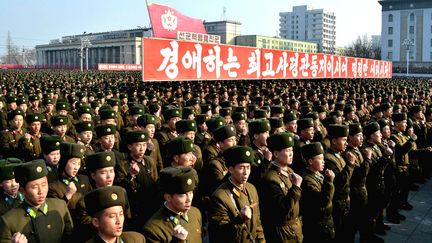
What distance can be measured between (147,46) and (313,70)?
10.6 meters

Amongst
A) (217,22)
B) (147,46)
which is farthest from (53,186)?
(217,22)

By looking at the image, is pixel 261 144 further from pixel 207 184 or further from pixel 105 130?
pixel 105 130

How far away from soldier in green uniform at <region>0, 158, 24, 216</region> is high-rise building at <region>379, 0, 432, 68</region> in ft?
235

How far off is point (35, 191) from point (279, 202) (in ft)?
7.23

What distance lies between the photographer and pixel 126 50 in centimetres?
8331

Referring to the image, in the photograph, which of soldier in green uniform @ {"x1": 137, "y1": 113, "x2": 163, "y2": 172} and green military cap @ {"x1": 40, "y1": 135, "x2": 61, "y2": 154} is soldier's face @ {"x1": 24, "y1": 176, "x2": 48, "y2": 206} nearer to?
green military cap @ {"x1": 40, "y1": 135, "x2": 61, "y2": 154}

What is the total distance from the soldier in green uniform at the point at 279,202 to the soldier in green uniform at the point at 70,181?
188 centimetres

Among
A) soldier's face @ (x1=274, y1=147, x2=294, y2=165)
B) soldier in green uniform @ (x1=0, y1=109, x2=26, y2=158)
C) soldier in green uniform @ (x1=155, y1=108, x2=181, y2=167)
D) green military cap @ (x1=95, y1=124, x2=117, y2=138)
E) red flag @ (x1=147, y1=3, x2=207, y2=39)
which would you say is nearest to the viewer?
soldier's face @ (x1=274, y1=147, x2=294, y2=165)

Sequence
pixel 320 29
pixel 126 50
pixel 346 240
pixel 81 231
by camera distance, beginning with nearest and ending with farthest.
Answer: pixel 81 231, pixel 346 240, pixel 126 50, pixel 320 29

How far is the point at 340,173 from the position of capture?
15.2 feet

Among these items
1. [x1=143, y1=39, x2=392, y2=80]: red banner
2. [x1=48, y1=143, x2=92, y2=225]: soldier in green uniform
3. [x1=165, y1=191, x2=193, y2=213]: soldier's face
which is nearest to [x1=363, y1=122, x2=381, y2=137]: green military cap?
[x1=165, y1=191, x2=193, y2=213]: soldier's face

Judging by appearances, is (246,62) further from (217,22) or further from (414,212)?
(217,22)

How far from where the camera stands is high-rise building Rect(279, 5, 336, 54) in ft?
434

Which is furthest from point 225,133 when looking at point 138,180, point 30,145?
point 30,145
